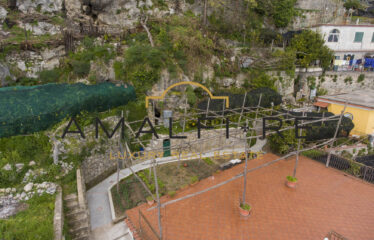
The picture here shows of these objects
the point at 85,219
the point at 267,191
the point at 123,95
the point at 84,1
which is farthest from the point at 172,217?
the point at 84,1

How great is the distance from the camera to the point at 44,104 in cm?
952

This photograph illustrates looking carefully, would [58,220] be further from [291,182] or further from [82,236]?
[291,182]

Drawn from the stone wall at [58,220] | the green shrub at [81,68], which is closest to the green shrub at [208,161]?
the stone wall at [58,220]

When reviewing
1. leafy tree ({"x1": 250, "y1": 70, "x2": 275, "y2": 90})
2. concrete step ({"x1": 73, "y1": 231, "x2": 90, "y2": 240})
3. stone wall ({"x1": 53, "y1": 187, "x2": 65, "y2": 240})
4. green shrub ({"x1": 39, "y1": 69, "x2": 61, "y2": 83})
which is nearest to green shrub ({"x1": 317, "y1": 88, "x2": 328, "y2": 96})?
leafy tree ({"x1": 250, "y1": 70, "x2": 275, "y2": 90})

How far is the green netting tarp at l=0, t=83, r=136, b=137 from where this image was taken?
8797mm

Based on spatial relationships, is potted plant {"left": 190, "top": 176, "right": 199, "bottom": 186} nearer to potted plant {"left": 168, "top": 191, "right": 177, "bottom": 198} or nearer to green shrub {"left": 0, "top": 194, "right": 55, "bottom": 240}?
potted plant {"left": 168, "top": 191, "right": 177, "bottom": 198}

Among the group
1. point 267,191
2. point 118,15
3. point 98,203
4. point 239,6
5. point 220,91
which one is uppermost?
point 239,6

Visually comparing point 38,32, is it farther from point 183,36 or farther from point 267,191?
point 267,191

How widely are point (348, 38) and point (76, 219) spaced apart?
95.3 ft

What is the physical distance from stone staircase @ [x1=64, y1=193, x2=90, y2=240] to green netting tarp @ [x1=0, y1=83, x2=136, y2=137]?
3644 mm

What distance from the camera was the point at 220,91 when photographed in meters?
16.6

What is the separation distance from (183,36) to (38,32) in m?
10.3

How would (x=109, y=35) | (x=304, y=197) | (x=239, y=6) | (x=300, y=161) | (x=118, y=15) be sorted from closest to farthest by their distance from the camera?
(x=304, y=197) → (x=300, y=161) → (x=109, y=35) → (x=118, y=15) → (x=239, y=6)

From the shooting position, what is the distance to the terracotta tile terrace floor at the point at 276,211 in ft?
24.6
